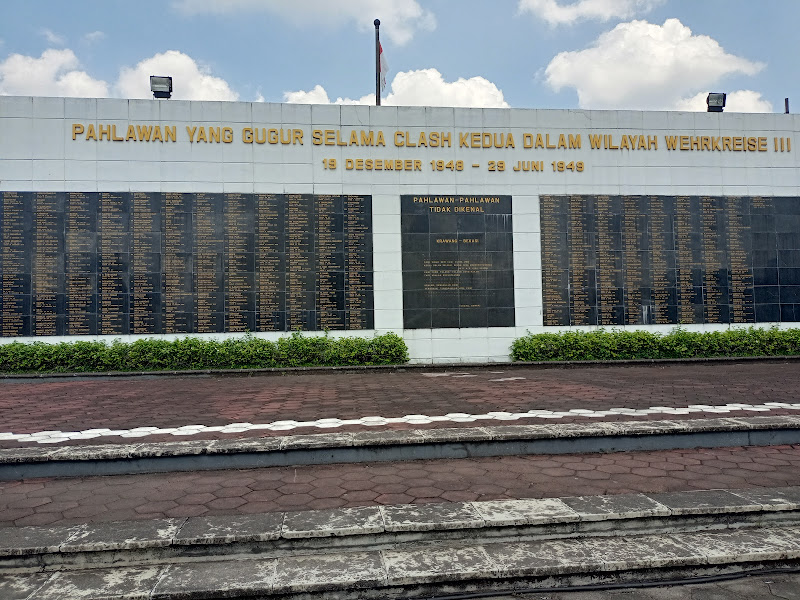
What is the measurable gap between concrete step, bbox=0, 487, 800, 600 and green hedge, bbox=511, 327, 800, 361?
840 centimetres

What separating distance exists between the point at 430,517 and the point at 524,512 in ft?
1.89

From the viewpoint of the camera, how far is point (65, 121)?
11391 millimetres

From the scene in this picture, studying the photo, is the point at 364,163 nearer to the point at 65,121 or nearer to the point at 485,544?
the point at 65,121

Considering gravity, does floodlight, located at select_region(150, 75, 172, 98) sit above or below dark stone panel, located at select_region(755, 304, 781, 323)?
above

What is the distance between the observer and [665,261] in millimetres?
12508

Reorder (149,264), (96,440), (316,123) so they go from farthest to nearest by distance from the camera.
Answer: (316,123) < (149,264) < (96,440)

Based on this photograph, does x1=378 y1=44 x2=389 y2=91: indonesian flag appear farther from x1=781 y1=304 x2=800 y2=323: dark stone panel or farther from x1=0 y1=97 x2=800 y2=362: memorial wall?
x1=781 y1=304 x2=800 y2=323: dark stone panel

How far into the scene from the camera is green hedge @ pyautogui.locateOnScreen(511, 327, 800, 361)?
1180cm

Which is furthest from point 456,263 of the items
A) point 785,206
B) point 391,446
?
point 785,206

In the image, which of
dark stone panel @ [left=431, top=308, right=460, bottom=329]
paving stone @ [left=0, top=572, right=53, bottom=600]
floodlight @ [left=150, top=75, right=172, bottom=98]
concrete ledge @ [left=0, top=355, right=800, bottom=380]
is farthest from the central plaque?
paving stone @ [left=0, top=572, right=53, bottom=600]

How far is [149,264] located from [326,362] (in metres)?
4.22

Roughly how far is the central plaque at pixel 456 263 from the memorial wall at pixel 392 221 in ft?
0.15

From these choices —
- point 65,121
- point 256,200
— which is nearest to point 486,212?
point 256,200

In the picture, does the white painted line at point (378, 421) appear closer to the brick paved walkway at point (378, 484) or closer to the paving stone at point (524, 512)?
the brick paved walkway at point (378, 484)
